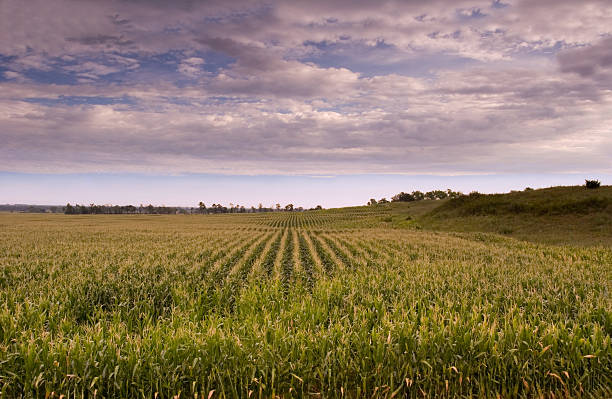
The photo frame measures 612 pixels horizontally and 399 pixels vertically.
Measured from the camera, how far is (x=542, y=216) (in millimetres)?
42125

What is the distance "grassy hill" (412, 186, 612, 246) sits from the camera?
33688 mm

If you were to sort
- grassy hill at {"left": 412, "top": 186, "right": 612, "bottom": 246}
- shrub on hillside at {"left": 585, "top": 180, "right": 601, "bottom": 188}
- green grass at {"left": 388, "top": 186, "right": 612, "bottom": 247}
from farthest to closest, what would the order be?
shrub on hillside at {"left": 585, "top": 180, "right": 601, "bottom": 188} < grassy hill at {"left": 412, "top": 186, "right": 612, "bottom": 246} < green grass at {"left": 388, "top": 186, "right": 612, "bottom": 247}

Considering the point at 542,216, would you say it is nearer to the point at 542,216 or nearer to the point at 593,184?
the point at 542,216

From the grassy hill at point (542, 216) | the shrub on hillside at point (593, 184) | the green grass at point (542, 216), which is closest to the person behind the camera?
the green grass at point (542, 216)

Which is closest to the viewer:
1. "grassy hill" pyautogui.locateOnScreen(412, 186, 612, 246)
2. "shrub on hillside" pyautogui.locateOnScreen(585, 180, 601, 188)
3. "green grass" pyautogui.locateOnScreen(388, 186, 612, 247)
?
"green grass" pyautogui.locateOnScreen(388, 186, 612, 247)

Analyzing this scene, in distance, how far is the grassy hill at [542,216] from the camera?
3369 cm

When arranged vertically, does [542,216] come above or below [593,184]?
below

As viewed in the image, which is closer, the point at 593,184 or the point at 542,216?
the point at 542,216

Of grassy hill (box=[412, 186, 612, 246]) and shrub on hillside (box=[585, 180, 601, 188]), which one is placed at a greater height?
shrub on hillside (box=[585, 180, 601, 188])

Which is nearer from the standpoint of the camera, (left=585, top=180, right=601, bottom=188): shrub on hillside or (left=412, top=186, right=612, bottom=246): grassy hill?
(left=412, top=186, right=612, bottom=246): grassy hill

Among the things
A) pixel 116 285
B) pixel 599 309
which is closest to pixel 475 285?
pixel 599 309

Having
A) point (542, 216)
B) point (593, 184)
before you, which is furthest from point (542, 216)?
point (593, 184)

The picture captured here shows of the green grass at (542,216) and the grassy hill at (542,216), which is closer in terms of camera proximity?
the green grass at (542,216)

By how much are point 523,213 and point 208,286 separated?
153 ft
